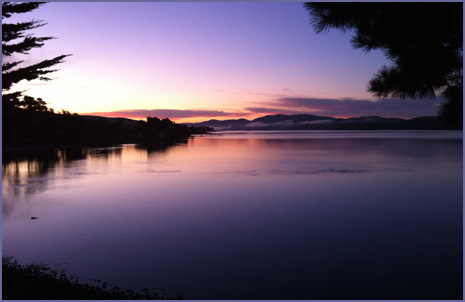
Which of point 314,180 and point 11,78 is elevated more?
point 11,78

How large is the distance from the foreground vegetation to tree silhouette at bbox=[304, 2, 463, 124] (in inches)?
259

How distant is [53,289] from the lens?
757 centimetres

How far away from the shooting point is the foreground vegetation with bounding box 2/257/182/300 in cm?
718

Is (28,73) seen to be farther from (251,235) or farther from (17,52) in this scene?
(251,235)

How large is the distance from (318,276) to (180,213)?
8.83m

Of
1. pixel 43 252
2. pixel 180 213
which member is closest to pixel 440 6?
pixel 43 252

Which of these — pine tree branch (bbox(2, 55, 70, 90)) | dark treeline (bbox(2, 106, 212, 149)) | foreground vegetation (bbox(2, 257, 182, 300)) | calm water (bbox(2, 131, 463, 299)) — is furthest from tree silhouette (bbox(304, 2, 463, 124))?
dark treeline (bbox(2, 106, 212, 149))

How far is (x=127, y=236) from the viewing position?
42.5 ft

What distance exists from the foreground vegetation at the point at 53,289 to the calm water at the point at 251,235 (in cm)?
49

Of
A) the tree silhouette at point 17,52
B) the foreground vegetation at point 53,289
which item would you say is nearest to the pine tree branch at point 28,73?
the tree silhouette at point 17,52

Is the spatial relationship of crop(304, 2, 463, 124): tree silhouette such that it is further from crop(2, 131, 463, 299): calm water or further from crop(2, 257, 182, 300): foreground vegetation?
crop(2, 257, 182, 300): foreground vegetation

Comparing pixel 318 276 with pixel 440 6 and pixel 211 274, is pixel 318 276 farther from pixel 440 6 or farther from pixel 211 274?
pixel 440 6

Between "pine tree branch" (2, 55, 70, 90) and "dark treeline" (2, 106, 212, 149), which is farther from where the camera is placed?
"dark treeline" (2, 106, 212, 149)

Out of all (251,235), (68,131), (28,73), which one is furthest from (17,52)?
(68,131)
